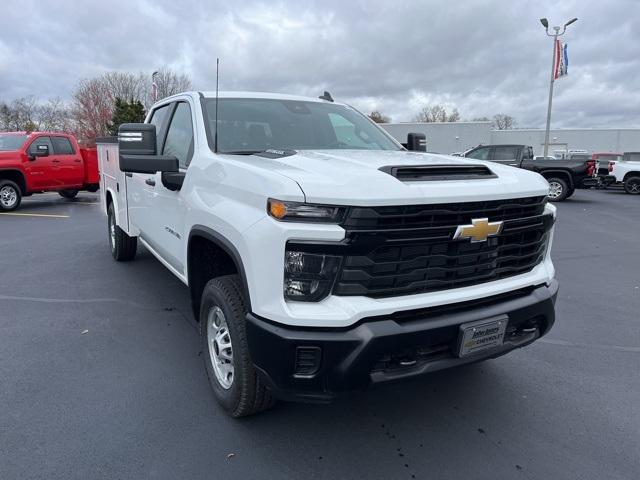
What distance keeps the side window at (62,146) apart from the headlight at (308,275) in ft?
39.8

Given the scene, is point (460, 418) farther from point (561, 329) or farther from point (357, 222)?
point (561, 329)

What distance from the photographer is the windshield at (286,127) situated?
11.1ft

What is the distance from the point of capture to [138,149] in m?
3.21

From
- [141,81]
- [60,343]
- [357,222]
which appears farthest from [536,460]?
[141,81]

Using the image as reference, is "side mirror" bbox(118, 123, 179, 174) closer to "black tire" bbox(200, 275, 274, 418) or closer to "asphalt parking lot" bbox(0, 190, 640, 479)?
"black tire" bbox(200, 275, 274, 418)

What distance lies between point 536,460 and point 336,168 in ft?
6.07

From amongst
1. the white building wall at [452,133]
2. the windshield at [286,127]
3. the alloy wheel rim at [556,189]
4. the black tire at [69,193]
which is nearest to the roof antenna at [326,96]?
the windshield at [286,127]

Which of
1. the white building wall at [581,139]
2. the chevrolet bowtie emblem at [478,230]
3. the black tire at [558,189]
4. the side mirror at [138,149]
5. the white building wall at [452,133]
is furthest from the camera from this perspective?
the white building wall at [581,139]

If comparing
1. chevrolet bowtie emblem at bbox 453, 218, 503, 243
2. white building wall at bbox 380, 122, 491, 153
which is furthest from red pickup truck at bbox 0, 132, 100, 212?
white building wall at bbox 380, 122, 491, 153

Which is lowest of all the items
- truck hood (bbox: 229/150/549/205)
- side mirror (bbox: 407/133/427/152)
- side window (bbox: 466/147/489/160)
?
truck hood (bbox: 229/150/549/205)

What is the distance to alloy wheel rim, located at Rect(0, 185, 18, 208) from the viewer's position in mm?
11258

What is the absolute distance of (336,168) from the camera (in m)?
2.39

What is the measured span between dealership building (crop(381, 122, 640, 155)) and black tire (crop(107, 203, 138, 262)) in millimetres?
35928

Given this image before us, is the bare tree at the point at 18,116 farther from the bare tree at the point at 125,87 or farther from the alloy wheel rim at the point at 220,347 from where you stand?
the alloy wheel rim at the point at 220,347
